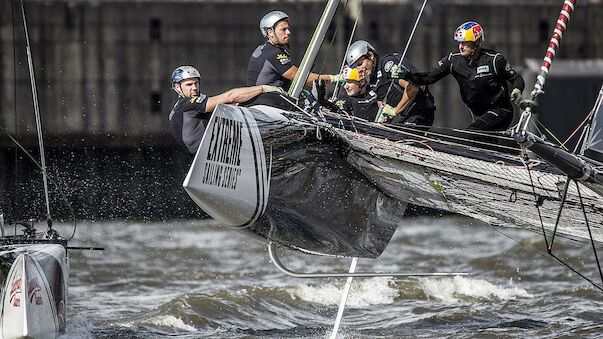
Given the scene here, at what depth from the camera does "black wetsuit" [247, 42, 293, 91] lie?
960cm

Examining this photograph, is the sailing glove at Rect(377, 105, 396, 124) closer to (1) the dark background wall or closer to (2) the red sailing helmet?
(2) the red sailing helmet

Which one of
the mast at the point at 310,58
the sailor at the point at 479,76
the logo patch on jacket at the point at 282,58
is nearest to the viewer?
the mast at the point at 310,58

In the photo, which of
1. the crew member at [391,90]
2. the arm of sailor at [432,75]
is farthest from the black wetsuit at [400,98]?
the arm of sailor at [432,75]

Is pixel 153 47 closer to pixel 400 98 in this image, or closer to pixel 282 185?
pixel 400 98

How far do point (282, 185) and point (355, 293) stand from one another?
470 cm

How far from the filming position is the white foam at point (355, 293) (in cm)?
1245

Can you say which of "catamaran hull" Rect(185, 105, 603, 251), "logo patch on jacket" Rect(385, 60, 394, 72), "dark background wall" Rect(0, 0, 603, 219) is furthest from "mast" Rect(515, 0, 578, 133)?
"dark background wall" Rect(0, 0, 603, 219)

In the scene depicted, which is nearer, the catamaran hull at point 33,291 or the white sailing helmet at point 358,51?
the catamaran hull at point 33,291

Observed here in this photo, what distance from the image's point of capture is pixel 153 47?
70.2ft

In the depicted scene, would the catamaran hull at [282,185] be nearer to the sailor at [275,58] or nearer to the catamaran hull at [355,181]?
the catamaran hull at [355,181]

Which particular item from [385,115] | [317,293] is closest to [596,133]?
[385,115]

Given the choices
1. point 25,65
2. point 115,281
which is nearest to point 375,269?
point 115,281

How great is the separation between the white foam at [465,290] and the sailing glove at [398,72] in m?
3.17

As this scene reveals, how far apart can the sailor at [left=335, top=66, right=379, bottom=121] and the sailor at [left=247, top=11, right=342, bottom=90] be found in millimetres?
594
